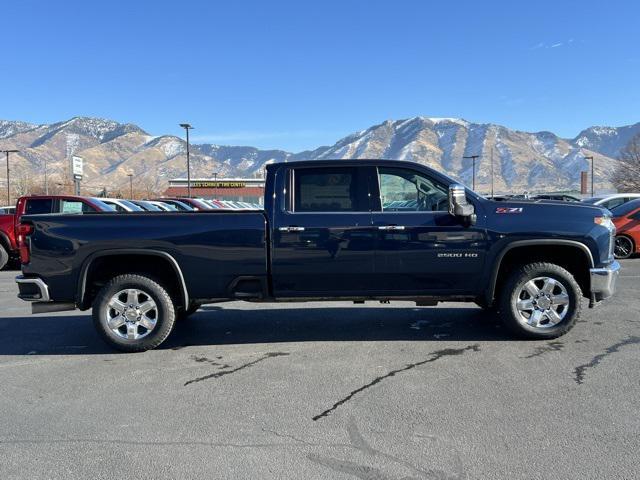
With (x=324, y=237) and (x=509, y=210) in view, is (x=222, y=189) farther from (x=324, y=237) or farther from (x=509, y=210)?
(x=509, y=210)

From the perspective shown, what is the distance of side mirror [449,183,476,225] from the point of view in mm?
5025

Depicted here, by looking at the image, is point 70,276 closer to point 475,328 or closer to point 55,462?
point 55,462

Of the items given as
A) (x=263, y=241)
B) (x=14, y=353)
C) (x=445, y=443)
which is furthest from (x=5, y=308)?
(x=445, y=443)

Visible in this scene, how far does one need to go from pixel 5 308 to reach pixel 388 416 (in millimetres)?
6780

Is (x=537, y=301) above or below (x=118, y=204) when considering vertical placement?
below

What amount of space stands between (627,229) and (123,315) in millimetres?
12112

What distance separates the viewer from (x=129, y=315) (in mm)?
5461

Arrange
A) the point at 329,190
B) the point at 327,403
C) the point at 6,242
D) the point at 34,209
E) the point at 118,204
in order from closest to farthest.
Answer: the point at 327,403, the point at 329,190, the point at 34,209, the point at 6,242, the point at 118,204

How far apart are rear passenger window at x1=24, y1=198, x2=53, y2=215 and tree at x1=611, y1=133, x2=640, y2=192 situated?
6069 cm

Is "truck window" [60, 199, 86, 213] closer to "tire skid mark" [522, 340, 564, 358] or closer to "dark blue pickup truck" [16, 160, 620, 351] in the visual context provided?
"dark blue pickup truck" [16, 160, 620, 351]

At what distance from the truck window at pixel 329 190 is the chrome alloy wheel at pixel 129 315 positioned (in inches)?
74.0

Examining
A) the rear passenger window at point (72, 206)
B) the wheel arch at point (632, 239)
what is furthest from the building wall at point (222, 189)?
the wheel arch at point (632, 239)

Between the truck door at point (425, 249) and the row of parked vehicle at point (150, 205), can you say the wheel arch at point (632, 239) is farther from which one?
the truck door at point (425, 249)

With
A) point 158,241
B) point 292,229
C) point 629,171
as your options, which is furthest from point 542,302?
point 629,171
